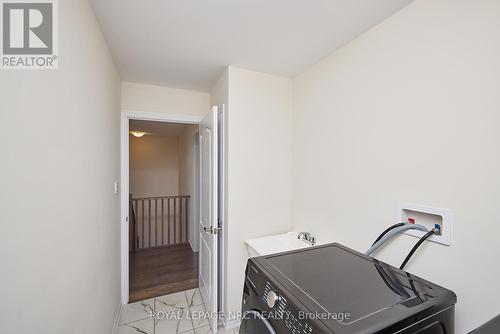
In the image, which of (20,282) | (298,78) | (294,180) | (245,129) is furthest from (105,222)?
(298,78)

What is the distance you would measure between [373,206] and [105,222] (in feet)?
6.04

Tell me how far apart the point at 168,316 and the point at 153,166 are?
169 inches

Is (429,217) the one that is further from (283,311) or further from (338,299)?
(283,311)

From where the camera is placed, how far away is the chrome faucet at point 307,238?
5.98ft

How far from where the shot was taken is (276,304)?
85cm

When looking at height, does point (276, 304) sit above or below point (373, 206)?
below

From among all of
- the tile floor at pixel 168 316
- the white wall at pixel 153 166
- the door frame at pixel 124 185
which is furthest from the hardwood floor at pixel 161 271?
the white wall at pixel 153 166

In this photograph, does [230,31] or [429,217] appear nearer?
[429,217]

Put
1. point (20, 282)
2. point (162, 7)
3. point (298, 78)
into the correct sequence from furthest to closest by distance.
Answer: point (298, 78) → point (162, 7) → point (20, 282)

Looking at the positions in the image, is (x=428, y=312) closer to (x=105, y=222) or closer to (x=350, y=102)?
(x=350, y=102)

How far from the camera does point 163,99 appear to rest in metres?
2.42

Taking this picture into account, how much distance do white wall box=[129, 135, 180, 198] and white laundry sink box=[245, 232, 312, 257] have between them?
448 cm

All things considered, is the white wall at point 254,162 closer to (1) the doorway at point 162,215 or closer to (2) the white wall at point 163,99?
(2) the white wall at point 163,99

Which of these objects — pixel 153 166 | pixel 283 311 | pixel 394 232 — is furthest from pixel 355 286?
pixel 153 166
